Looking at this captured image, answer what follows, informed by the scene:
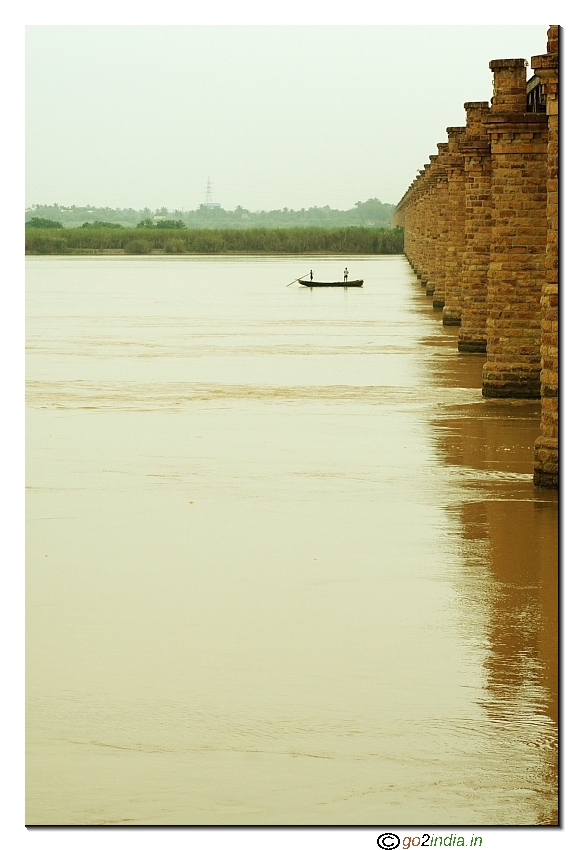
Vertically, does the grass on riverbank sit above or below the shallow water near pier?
above

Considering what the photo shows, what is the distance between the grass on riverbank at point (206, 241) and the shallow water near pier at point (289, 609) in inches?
3538

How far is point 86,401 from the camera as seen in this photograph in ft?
57.0

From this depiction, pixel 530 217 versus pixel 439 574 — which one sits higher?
pixel 530 217

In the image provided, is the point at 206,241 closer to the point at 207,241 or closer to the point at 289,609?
the point at 207,241

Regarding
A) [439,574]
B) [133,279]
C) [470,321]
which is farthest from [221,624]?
[133,279]

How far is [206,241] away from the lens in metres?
116

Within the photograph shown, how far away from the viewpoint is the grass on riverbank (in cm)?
10719

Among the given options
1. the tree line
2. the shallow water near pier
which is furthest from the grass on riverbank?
the shallow water near pier

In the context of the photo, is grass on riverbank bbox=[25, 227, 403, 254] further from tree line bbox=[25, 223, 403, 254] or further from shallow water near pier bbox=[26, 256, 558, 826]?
shallow water near pier bbox=[26, 256, 558, 826]

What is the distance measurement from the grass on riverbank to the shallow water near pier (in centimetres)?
8988

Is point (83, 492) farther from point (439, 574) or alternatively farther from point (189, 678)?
point (189, 678)

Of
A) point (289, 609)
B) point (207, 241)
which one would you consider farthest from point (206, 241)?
point (289, 609)

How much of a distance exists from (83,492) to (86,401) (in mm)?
5953

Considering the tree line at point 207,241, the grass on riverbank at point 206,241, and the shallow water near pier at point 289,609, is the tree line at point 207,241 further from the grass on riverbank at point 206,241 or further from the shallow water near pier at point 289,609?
the shallow water near pier at point 289,609
